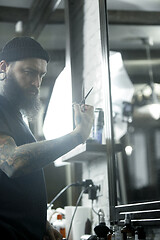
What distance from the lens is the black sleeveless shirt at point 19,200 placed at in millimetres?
1829

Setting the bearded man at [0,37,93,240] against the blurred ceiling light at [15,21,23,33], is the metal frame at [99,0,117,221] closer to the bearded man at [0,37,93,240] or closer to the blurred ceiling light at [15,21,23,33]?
the bearded man at [0,37,93,240]

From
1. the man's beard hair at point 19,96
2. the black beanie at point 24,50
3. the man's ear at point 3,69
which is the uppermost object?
the black beanie at point 24,50

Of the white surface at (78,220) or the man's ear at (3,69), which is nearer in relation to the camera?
the man's ear at (3,69)

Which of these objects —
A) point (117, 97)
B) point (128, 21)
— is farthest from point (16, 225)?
point (128, 21)

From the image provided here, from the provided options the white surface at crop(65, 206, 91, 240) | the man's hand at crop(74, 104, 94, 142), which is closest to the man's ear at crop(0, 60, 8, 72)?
the man's hand at crop(74, 104, 94, 142)

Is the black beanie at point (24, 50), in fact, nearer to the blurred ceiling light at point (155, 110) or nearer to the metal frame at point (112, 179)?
the metal frame at point (112, 179)

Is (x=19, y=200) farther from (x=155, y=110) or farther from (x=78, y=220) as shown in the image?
(x=78, y=220)

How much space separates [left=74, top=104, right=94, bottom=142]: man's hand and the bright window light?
3.79 ft

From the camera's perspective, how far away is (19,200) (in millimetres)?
1876

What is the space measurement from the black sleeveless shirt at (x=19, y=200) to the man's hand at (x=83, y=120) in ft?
0.84

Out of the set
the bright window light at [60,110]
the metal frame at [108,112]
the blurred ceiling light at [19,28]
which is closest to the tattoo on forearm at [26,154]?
the metal frame at [108,112]

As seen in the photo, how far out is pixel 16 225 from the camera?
1846 millimetres

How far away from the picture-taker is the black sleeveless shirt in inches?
72.0

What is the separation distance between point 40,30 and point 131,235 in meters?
2.71
